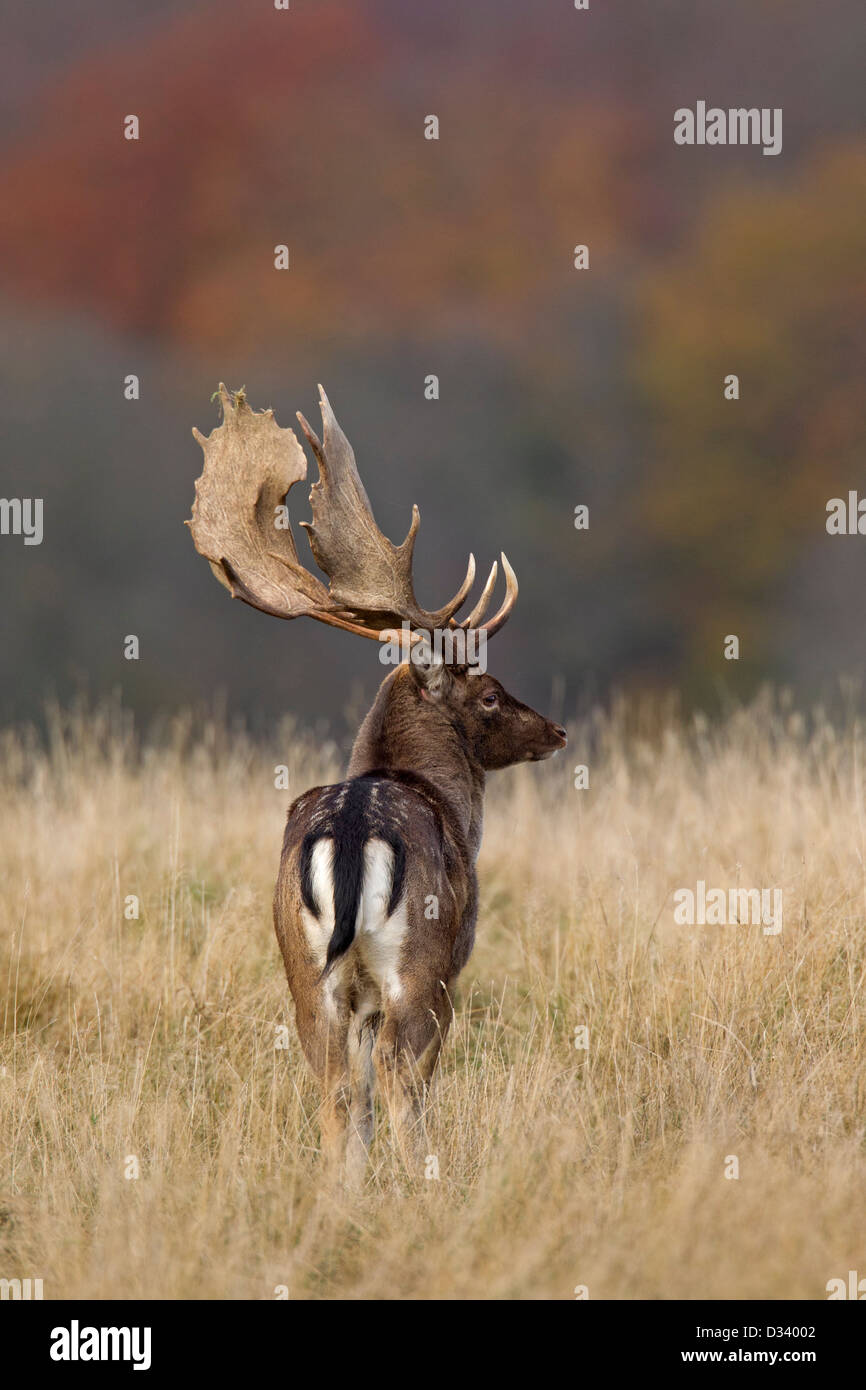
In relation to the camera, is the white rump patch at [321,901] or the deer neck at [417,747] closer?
the white rump patch at [321,901]

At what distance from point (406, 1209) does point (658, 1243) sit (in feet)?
2.58

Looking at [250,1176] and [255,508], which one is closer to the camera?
[250,1176]

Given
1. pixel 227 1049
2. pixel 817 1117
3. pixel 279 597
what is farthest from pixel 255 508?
pixel 817 1117

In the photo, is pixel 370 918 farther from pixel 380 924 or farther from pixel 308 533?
pixel 308 533

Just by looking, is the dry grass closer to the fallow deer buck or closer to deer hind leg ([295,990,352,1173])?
deer hind leg ([295,990,352,1173])

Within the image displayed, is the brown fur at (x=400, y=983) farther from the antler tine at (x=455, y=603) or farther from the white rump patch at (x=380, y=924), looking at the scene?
the antler tine at (x=455, y=603)

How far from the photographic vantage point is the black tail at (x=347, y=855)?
5090mm

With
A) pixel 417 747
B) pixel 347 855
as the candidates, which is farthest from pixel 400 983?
pixel 417 747

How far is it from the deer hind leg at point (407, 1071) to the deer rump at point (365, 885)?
0.09m

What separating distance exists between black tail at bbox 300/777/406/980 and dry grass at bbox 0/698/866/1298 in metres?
0.75

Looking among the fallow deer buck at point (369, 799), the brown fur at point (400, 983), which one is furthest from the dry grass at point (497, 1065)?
the fallow deer buck at point (369, 799)

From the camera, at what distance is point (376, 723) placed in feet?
20.7
